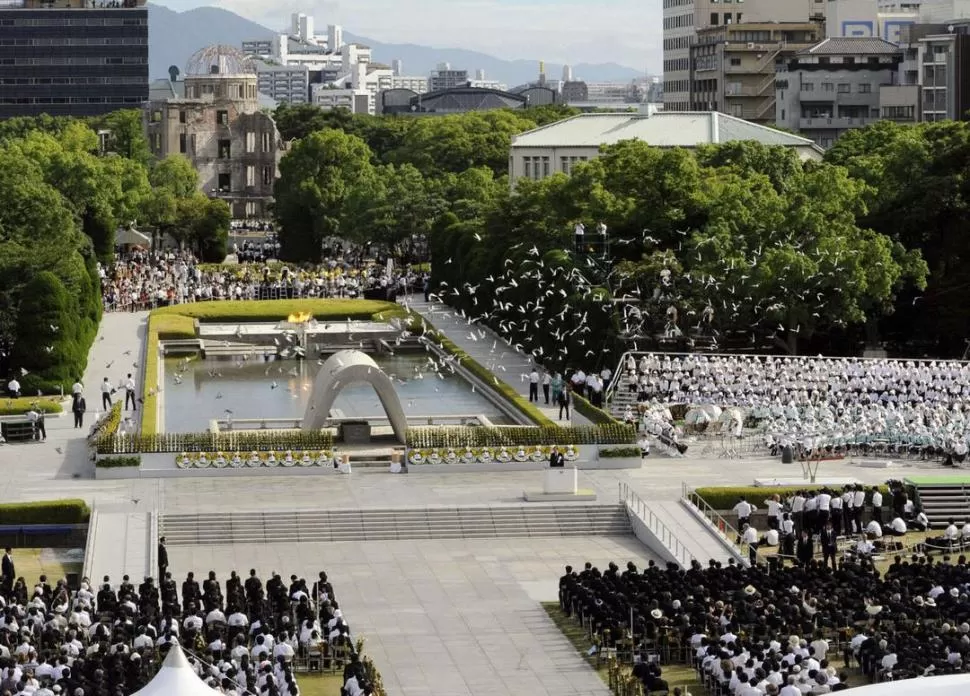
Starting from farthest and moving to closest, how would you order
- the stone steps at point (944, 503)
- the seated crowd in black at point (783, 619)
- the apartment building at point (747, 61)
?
1. the apartment building at point (747, 61)
2. the stone steps at point (944, 503)
3. the seated crowd in black at point (783, 619)

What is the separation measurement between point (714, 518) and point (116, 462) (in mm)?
15934

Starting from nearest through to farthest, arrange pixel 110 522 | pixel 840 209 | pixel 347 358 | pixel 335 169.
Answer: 1. pixel 110 522
2. pixel 347 358
3. pixel 840 209
4. pixel 335 169

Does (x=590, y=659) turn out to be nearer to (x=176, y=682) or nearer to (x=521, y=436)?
(x=176, y=682)

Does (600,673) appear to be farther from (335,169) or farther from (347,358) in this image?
(335,169)

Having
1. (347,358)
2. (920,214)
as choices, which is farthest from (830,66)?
(347,358)

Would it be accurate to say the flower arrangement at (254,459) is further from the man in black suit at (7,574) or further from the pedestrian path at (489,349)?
the man in black suit at (7,574)

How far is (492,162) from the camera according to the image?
505ft

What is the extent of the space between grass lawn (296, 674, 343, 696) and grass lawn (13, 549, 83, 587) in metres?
9.69

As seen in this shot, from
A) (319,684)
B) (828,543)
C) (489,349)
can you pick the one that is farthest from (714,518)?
(489,349)

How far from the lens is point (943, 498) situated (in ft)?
175

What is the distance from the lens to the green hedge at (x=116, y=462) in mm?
56312

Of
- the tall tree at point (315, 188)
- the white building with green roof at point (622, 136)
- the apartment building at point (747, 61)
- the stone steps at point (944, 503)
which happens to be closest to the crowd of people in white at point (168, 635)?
the stone steps at point (944, 503)

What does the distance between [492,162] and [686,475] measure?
98.6 meters

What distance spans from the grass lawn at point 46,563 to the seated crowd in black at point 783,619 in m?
11.8
